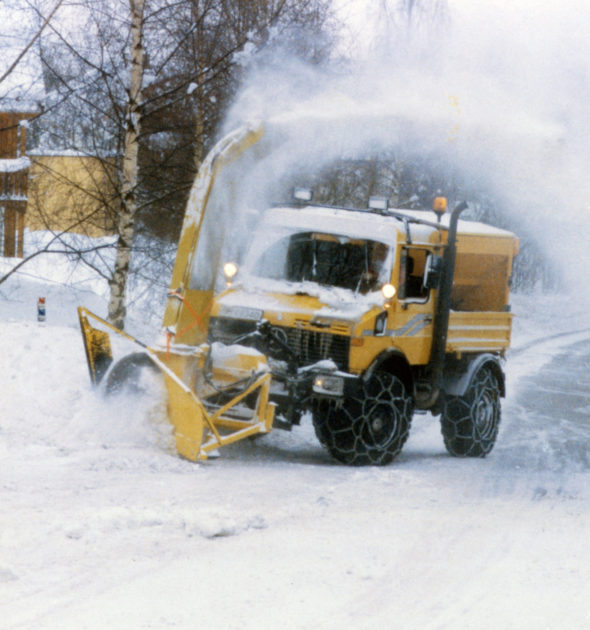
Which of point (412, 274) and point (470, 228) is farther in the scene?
point (470, 228)

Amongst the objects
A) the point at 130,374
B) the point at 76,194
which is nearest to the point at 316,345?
the point at 130,374

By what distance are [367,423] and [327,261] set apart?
67.4 inches

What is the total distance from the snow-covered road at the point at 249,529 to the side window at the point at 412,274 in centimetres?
183

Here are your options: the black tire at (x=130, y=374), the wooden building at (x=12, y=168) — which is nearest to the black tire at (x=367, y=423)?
the black tire at (x=130, y=374)

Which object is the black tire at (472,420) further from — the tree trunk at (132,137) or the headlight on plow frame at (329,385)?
the tree trunk at (132,137)

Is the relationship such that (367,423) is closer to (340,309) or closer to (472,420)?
(340,309)

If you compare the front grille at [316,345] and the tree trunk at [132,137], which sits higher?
the tree trunk at [132,137]

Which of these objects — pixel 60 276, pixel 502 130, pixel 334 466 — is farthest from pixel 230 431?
pixel 60 276

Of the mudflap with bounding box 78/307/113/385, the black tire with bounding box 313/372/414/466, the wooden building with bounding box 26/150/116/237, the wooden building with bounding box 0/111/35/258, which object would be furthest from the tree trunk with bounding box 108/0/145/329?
the black tire with bounding box 313/372/414/466

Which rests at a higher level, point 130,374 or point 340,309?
point 340,309

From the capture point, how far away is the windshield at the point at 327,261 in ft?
30.2

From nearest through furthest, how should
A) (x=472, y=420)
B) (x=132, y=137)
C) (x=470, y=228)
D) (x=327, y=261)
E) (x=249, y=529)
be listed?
(x=249, y=529)
(x=327, y=261)
(x=470, y=228)
(x=472, y=420)
(x=132, y=137)

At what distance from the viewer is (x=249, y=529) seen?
6.25 meters

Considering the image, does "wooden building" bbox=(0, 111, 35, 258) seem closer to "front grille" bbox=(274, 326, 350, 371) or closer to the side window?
"front grille" bbox=(274, 326, 350, 371)
